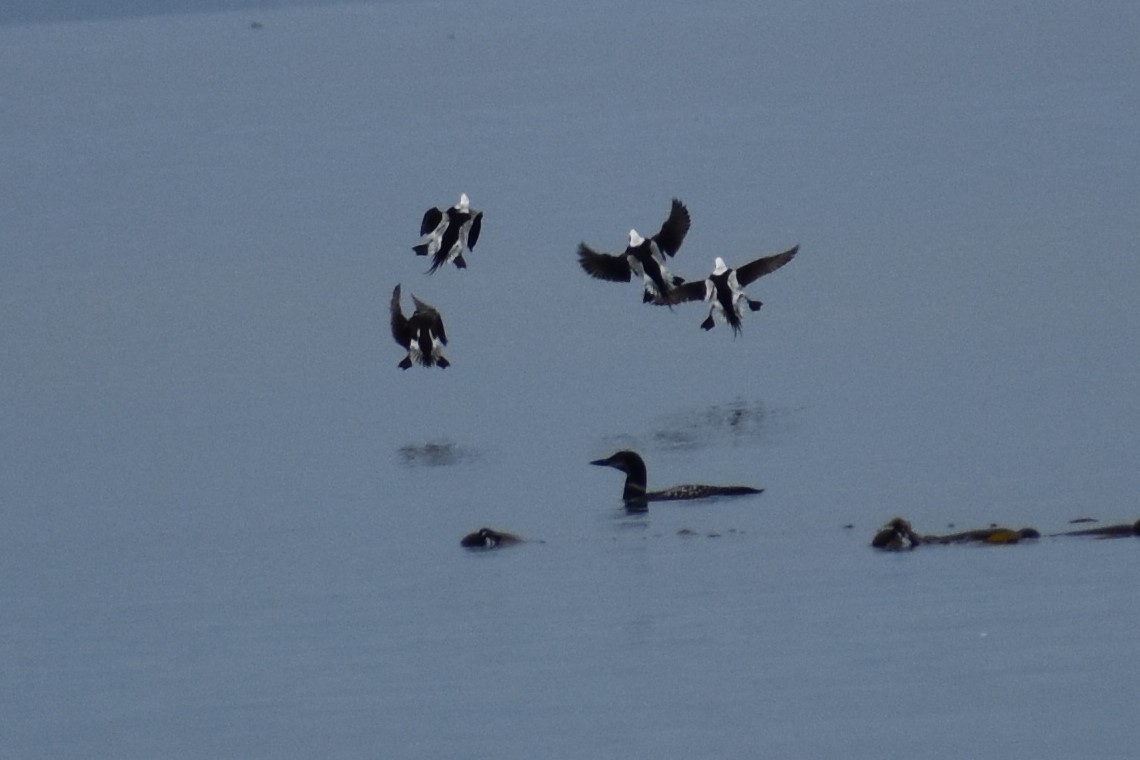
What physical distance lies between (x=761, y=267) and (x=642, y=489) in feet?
14.4

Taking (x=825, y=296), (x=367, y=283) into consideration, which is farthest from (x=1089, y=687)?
(x=367, y=283)

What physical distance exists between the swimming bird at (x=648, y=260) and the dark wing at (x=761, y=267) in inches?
20.6

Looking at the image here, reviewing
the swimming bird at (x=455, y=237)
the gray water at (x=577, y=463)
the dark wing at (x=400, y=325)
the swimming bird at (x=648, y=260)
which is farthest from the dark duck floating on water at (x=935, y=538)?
the swimming bird at (x=455, y=237)

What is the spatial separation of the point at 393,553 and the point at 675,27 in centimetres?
10687

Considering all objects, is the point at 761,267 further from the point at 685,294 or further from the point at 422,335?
the point at 422,335

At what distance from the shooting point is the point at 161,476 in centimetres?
1659

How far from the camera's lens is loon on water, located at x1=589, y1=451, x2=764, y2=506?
1427 cm

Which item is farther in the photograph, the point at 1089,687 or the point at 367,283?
the point at 367,283

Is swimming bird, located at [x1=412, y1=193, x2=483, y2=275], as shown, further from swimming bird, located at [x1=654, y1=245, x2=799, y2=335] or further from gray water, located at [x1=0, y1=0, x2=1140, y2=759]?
swimming bird, located at [x1=654, y1=245, x2=799, y2=335]

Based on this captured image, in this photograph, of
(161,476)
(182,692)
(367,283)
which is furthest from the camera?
(367,283)

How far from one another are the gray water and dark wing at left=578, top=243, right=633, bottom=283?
776 mm

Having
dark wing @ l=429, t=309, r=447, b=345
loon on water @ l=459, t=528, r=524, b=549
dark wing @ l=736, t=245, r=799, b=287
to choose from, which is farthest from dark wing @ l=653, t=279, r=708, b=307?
loon on water @ l=459, t=528, r=524, b=549

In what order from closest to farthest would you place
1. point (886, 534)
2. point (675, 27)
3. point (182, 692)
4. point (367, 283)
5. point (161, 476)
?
1. point (182, 692)
2. point (886, 534)
3. point (161, 476)
4. point (367, 283)
5. point (675, 27)

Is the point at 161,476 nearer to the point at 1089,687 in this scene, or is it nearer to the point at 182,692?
the point at 182,692
